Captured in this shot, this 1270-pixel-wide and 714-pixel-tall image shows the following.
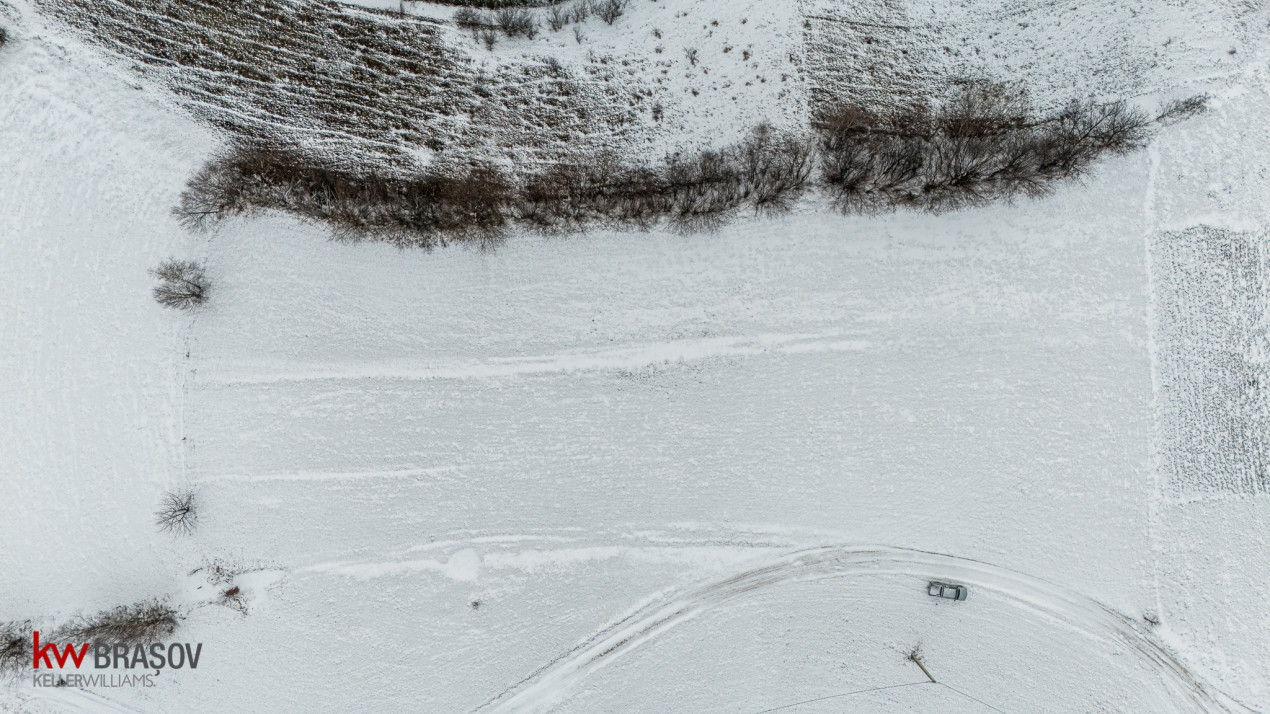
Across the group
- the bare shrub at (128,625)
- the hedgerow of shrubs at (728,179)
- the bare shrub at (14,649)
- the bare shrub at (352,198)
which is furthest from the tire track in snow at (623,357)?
the bare shrub at (14,649)

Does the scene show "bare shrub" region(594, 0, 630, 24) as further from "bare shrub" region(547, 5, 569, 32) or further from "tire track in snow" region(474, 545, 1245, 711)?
"tire track in snow" region(474, 545, 1245, 711)

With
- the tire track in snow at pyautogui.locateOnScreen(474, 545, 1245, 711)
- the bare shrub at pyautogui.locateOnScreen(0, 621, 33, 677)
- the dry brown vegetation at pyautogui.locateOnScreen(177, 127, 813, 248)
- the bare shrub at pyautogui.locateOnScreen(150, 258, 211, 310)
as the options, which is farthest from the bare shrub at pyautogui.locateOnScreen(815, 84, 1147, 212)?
the bare shrub at pyautogui.locateOnScreen(0, 621, 33, 677)

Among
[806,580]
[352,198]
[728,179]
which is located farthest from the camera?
[352,198]

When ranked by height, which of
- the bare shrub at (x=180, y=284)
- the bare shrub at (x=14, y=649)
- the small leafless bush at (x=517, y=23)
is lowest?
the bare shrub at (x=14, y=649)

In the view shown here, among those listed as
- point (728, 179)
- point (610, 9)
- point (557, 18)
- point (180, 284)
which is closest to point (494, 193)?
point (557, 18)

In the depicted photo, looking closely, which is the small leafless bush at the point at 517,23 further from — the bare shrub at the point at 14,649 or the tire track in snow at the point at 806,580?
the bare shrub at the point at 14,649

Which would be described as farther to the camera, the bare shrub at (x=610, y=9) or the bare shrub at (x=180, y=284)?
the bare shrub at (x=610, y=9)

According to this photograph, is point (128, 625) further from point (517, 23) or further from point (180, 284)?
point (517, 23)
